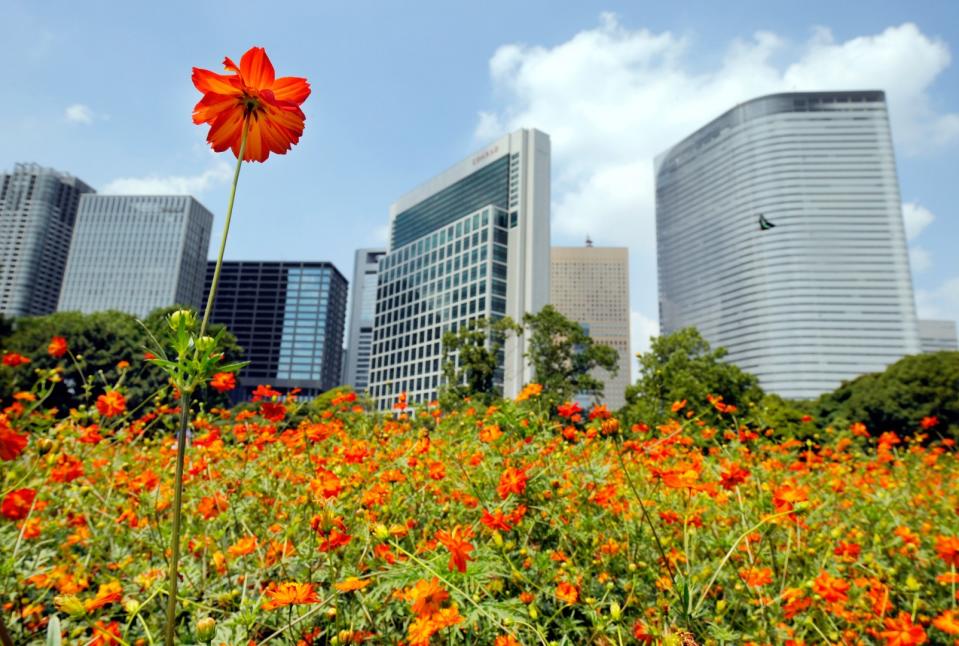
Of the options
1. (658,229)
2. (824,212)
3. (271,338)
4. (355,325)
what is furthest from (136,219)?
(824,212)

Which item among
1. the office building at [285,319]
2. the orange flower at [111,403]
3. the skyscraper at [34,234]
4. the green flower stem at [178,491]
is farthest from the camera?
the office building at [285,319]

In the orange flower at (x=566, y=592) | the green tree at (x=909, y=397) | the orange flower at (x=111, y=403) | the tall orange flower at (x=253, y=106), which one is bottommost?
the orange flower at (x=566, y=592)

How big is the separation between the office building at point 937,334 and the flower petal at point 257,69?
185m

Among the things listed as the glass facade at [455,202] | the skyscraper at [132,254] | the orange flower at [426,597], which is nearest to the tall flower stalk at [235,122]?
the orange flower at [426,597]

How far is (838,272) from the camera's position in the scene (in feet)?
281

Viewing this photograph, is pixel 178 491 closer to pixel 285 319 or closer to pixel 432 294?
pixel 432 294

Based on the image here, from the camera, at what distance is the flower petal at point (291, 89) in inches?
34.3

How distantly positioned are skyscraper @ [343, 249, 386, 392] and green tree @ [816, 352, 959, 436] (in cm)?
9829

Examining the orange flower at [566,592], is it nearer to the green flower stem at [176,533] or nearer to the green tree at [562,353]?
the green flower stem at [176,533]

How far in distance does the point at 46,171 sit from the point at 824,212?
142365mm

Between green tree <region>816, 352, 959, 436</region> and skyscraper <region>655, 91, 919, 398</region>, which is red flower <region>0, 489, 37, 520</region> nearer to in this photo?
green tree <region>816, 352, 959, 436</region>

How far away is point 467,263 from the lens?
55.2m

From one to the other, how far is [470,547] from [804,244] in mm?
104140

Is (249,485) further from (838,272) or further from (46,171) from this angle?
(46,171)
